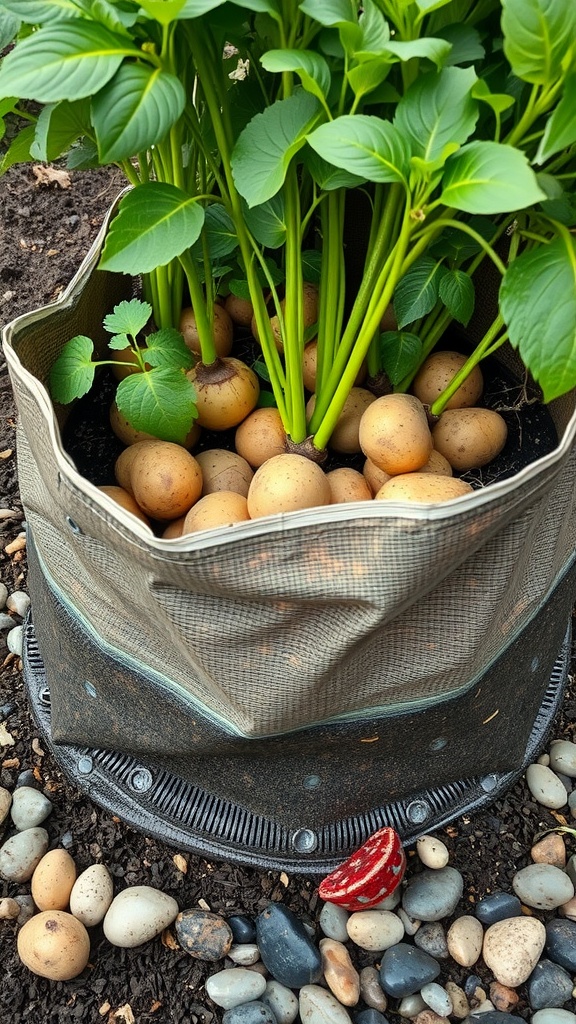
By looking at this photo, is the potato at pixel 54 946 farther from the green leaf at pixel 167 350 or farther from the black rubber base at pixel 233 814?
the green leaf at pixel 167 350

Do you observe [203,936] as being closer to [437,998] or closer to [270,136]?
[437,998]

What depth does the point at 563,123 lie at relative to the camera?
583mm

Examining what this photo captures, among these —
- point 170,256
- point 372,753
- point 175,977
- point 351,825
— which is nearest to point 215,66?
point 170,256

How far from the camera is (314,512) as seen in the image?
1.94 ft

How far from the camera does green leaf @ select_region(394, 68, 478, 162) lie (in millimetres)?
632

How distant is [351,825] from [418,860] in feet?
0.32

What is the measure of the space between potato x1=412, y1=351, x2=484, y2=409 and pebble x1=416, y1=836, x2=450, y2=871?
51cm

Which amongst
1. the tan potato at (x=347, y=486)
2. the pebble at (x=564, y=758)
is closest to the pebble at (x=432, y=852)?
the pebble at (x=564, y=758)

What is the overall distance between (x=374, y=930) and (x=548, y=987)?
192 millimetres

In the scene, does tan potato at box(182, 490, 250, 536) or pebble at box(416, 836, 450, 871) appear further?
pebble at box(416, 836, 450, 871)

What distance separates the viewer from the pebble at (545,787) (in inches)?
41.4

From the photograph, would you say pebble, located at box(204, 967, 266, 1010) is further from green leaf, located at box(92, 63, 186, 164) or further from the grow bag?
green leaf, located at box(92, 63, 186, 164)

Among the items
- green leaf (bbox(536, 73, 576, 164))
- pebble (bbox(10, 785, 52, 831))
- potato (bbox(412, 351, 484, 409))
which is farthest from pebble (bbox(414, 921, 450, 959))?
green leaf (bbox(536, 73, 576, 164))

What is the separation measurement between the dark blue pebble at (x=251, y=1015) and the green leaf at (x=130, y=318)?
0.69 metres
